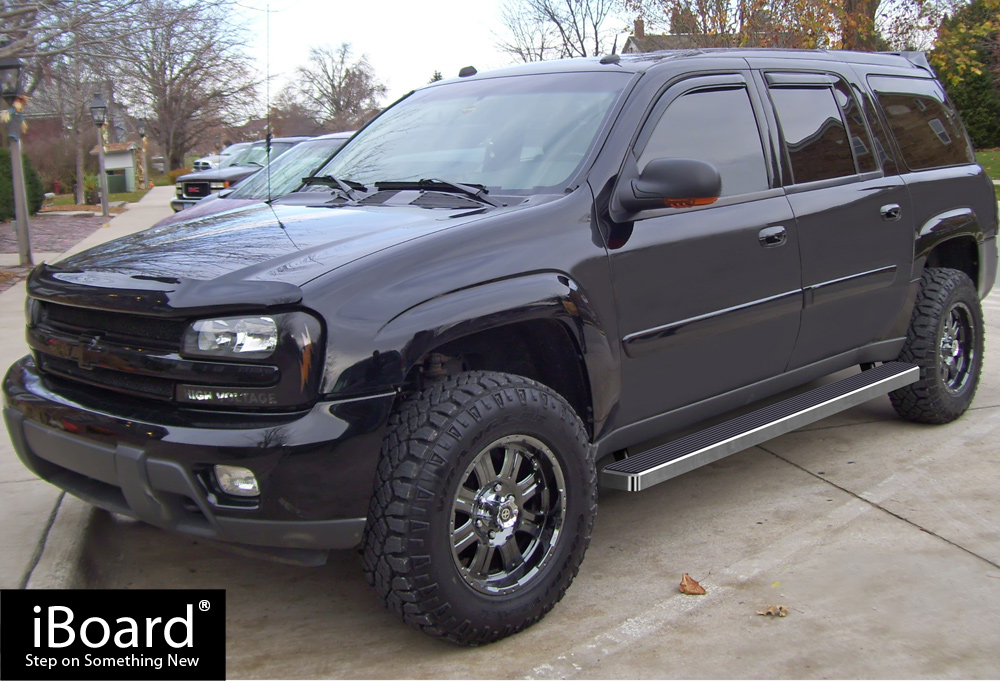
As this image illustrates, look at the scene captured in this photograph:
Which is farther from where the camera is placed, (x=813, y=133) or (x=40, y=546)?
(x=813, y=133)

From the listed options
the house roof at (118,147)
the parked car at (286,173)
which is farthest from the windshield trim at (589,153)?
the house roof at (118,147)

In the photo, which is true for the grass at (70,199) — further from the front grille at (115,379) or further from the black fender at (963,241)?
the front grille at (115,379)

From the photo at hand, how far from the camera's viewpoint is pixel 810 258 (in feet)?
14.0

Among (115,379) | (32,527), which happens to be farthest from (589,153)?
(32,527)

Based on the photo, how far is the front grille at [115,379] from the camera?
294cm

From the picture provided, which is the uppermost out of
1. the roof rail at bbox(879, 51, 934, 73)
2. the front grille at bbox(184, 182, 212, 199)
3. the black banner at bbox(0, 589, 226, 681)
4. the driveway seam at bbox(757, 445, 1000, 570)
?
the roof rail at bbox(879, 51, 934, 73)

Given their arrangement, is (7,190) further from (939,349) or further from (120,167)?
(120,167)

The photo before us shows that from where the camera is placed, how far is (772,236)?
4.07m

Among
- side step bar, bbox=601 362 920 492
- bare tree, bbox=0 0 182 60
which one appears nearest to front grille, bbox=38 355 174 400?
side step bar, bbox=601 362 920 492

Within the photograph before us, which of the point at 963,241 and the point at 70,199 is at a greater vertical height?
the point at 963,241

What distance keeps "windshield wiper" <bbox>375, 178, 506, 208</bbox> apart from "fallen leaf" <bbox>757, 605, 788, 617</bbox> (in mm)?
1654

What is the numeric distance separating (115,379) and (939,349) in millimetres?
4062

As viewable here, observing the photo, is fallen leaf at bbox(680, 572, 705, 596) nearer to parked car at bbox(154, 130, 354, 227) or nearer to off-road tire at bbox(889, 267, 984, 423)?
off-road tire at bbox(889, 267, 984, 423)

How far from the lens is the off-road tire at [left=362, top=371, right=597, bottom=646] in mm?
2885
